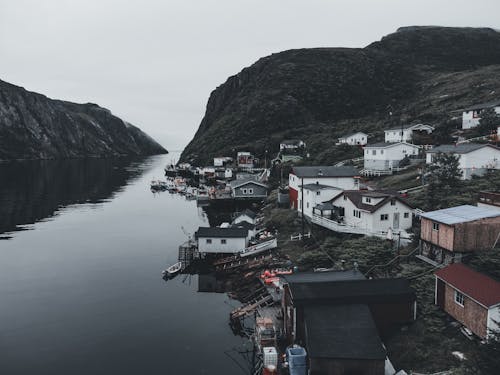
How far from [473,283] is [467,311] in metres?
1.62

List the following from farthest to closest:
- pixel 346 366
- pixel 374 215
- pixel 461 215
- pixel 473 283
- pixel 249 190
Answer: pixel 249 190, pixel 374 215, pixel 461 215, pixel 473 283, pixel 346 366

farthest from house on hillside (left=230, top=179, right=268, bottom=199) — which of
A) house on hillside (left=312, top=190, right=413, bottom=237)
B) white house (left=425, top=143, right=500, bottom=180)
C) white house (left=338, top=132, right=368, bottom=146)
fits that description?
house on hillside (left=312, top=190, right=413, bottom=237)

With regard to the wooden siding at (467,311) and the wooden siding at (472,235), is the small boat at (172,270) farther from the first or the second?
the wooden siding at (467,311)

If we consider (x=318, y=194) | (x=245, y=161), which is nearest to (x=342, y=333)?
(x=318, y=194)

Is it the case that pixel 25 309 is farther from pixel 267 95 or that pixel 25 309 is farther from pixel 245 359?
pixel 267 95

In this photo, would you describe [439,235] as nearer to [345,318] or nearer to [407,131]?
[345,318]

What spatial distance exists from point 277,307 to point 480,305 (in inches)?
590

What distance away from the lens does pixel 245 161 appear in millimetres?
133000

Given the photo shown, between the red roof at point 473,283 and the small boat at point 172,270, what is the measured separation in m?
27.5

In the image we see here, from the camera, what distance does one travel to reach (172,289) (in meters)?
39.7

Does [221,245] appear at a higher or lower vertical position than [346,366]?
lower

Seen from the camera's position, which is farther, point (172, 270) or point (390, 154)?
point (390, 154)

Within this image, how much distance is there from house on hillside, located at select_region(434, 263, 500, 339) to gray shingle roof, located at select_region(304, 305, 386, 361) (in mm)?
5326

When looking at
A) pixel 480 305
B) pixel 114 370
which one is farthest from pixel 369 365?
pixel 114 370
